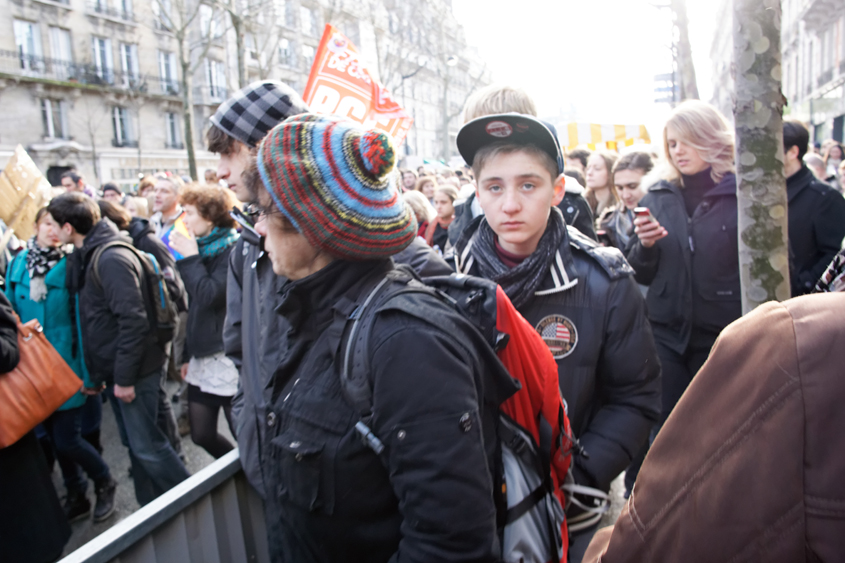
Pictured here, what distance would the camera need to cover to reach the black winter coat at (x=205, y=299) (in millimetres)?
3625

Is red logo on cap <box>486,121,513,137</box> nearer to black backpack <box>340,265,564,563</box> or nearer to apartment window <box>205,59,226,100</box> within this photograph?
black backpack <box>340,265,564,563</box>

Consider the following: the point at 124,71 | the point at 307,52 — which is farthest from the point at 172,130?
the point at 307,52

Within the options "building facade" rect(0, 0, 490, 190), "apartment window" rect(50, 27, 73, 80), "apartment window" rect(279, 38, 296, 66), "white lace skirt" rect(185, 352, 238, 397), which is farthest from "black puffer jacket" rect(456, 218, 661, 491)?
"apartment window" rect(279, 38, 296, 66)

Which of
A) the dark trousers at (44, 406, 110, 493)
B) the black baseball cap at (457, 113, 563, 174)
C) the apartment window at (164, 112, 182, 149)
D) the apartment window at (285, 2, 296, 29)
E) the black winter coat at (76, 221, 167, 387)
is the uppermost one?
the apartment window at (285, 2, 296, 29)

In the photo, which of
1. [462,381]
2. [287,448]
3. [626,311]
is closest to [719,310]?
[626,311]

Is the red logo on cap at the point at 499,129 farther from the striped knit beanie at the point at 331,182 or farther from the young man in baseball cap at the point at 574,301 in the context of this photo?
the striped knit beanie at the point at 331,182

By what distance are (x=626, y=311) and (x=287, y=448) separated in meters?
1.19

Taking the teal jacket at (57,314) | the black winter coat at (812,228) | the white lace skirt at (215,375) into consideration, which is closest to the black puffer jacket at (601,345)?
the black winter coat at (812,228)

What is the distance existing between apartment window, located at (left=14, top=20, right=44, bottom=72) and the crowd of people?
32.4 m

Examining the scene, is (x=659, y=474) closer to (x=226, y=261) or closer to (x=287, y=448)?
(x=287, y=448)

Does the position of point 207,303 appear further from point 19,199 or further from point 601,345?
point 19,199

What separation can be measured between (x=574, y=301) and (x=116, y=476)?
428cm

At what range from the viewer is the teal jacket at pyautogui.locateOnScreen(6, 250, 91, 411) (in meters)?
3.90

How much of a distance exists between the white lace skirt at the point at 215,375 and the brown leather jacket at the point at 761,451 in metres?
3.20
